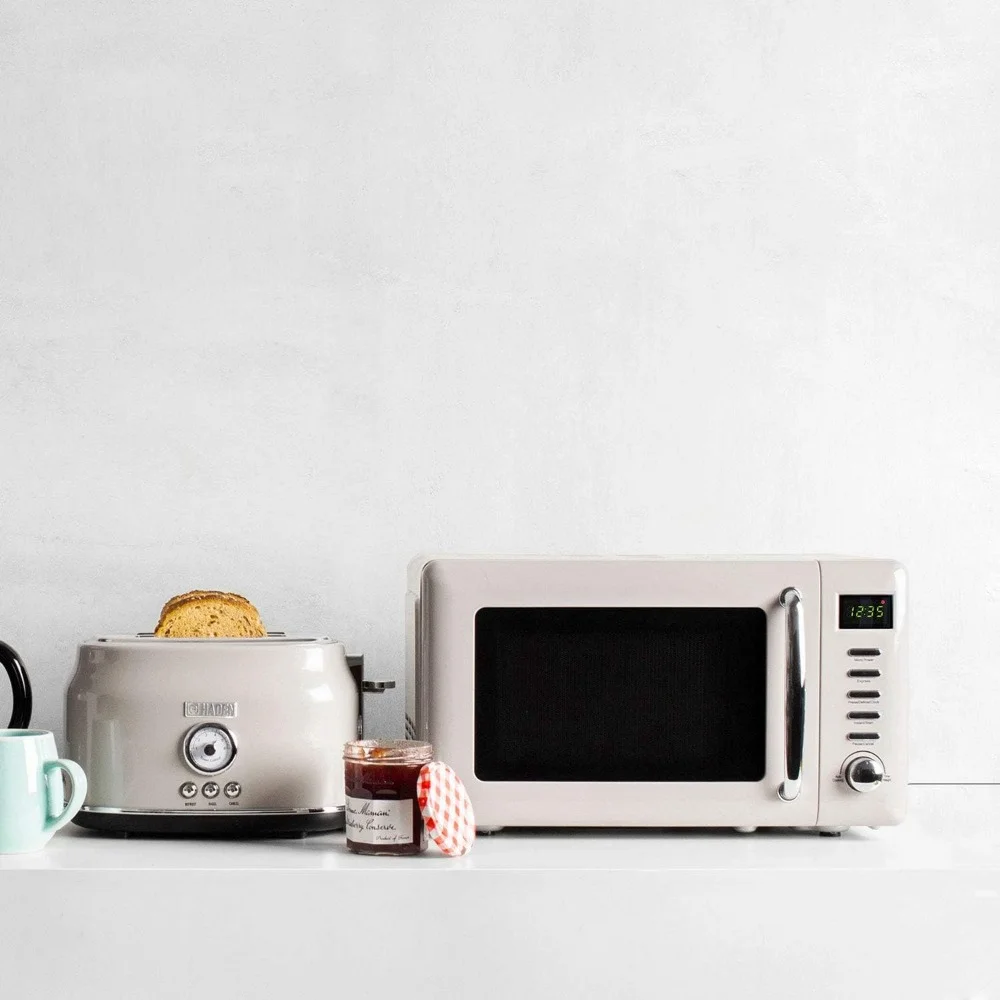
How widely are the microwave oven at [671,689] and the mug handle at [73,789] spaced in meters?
0.31

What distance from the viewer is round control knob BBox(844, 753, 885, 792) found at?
3.70ft

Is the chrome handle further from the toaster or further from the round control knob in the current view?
the toaster

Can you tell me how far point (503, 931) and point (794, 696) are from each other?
336 mm

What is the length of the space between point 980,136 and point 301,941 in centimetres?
120

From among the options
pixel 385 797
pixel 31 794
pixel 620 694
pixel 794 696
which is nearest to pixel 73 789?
pixel 31 794

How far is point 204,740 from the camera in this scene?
3.67 ft

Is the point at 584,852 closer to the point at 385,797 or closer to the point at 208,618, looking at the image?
the point at 385,797

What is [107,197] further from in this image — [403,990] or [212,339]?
[403,990]

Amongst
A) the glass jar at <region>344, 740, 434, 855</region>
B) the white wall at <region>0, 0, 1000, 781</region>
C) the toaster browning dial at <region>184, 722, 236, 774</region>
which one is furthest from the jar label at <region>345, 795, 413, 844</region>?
the white wall at <region>0, 0, 1000, 781</region>

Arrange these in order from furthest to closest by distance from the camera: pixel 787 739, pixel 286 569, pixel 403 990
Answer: pixel 286 569 → pixel 787 739 → pixel 403 990

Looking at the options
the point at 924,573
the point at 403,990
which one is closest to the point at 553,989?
the point at 403,990

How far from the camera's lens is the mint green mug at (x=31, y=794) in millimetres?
1068

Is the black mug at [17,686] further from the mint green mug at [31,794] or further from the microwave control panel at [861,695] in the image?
the microwave control panel at [861,695]

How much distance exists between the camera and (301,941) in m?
1.02
